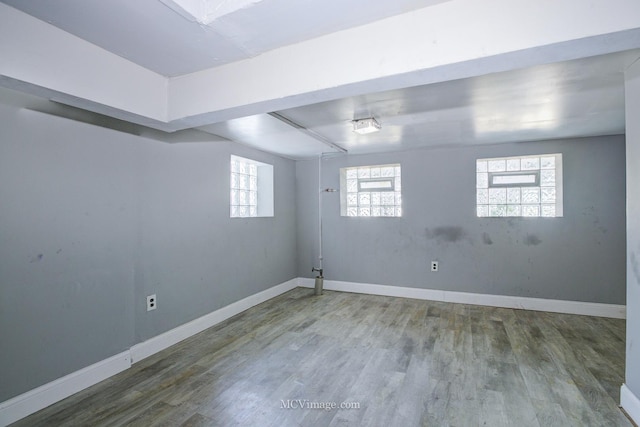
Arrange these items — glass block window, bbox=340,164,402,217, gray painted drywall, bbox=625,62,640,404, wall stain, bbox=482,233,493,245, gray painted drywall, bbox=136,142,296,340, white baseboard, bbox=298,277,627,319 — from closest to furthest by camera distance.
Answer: gray painted drywall, bbox=625,62,640,404
gray painted drywall, bbox=136,142,296,340
white baseboard, bbox=298,277,627,319
wall stain, bbox=482,233,493,245
glass block window, bbox=340,164,402,217

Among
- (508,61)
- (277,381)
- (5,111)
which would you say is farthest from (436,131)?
(5,111)

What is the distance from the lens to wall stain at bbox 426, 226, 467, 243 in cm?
429

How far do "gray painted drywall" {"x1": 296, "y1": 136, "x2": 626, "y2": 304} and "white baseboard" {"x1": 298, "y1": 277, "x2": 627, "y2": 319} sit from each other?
0.08m

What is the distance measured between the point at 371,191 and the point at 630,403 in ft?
11.7

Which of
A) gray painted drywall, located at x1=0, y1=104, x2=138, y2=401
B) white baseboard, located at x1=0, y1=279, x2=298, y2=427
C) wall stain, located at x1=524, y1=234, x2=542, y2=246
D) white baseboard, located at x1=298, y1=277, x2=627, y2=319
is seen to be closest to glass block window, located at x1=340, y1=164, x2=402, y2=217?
white baseboard, located at x1=298, y1=277, x2=627, y2=319

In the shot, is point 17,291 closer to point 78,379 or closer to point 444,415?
point 78,379

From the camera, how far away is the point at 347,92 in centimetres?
170

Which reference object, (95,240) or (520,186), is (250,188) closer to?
(95,240)

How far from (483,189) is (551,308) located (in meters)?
1.74

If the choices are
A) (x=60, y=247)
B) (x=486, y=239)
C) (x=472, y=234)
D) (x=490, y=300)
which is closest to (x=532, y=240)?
(x=486, y=239)

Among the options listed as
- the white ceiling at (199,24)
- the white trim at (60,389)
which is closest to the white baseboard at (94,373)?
the white trim at (60,389)

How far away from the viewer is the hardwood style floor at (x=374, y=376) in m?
1.91

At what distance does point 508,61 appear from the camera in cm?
136

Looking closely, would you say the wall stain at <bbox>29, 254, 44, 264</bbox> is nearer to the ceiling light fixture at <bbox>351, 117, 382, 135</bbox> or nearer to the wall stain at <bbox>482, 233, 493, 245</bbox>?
the ceiling light fixture at <bbox>351, 117, 382, 135</bbox>
